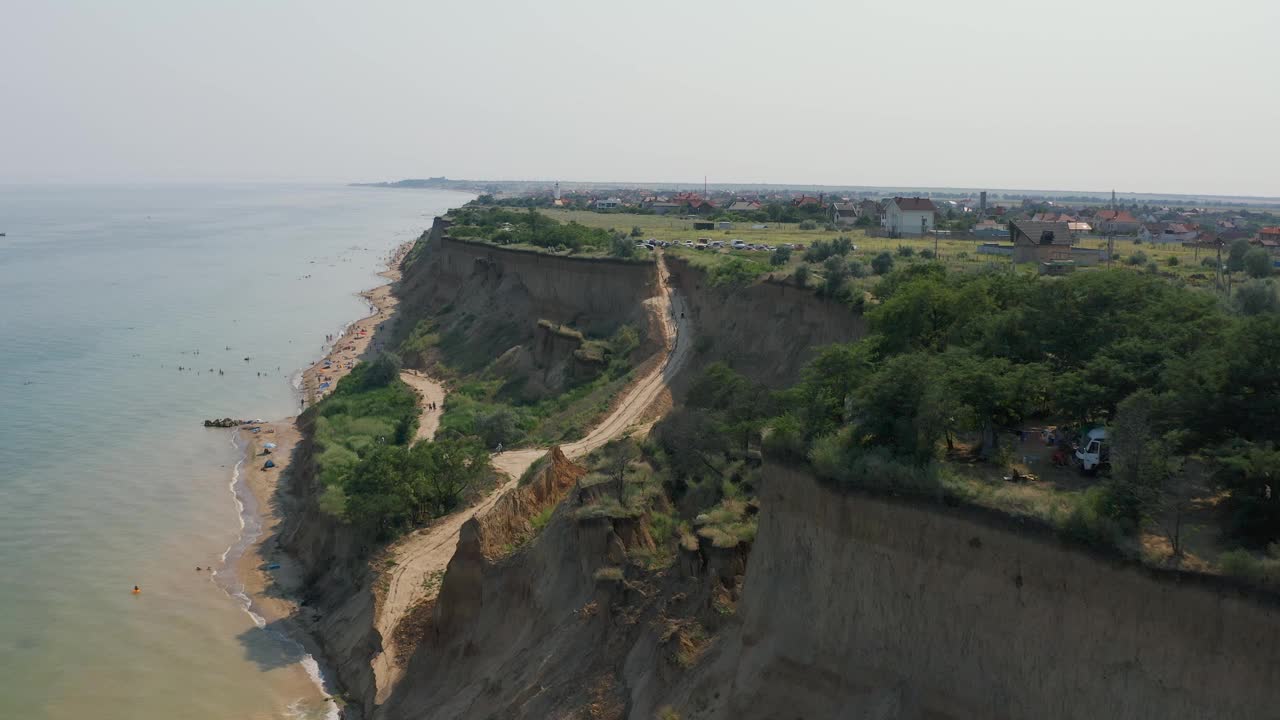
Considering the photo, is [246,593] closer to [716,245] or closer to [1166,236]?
[716,245]

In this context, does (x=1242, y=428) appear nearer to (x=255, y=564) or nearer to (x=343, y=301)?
(x=255, y=564)

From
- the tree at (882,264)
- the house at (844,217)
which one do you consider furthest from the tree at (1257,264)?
the house at (844,217)

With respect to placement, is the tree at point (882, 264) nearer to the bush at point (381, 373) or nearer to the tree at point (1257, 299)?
the tree at point (1257, 299)

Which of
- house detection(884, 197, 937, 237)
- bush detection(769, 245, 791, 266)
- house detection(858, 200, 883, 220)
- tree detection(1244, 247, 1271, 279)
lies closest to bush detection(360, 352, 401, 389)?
bush detection(769, 245, 791, 266)

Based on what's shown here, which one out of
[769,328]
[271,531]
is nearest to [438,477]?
[271,531]

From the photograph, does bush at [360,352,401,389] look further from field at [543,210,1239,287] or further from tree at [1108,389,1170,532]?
tree at [1108,389,1170,532]

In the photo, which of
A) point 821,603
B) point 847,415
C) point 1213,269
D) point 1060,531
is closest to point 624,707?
point 821,603
